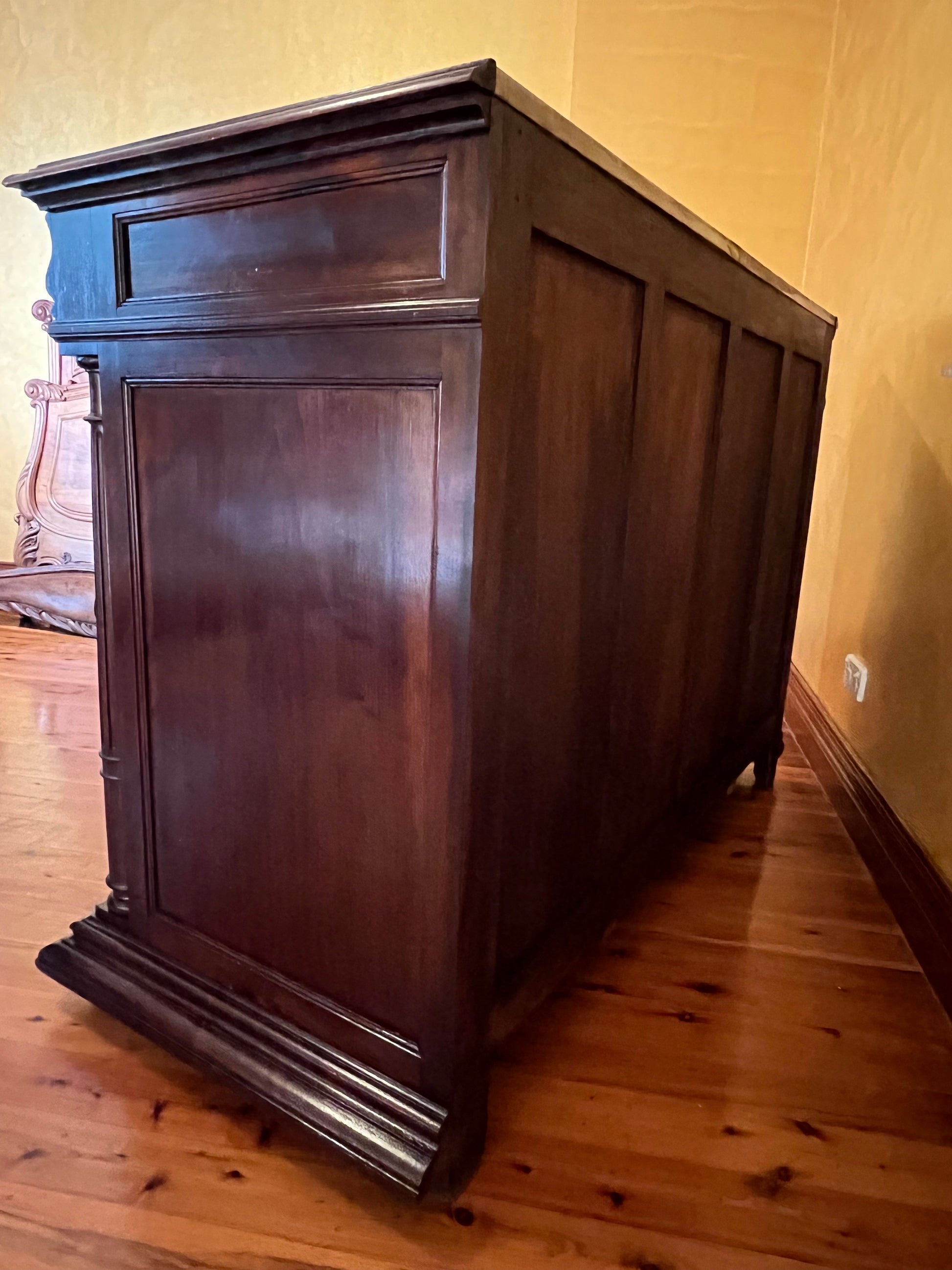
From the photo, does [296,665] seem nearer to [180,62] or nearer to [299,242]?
[299,242]

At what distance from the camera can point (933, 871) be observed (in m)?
1.65

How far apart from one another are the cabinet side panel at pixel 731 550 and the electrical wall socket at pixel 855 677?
40 centimetres

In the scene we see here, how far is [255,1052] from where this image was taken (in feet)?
3.91

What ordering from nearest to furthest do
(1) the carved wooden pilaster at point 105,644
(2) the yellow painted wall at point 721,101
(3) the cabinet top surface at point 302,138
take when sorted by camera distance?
(3) the cabinet top surface at point 302,138 → (1) the carved wooden pilaster at point 105,644 → (2) the yellow painted wall at point 721,101

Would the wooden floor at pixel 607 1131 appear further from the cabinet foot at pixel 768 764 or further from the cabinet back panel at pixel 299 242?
the cabinet back panel at pixel 299 242

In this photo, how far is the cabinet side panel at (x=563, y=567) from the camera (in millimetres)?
1015

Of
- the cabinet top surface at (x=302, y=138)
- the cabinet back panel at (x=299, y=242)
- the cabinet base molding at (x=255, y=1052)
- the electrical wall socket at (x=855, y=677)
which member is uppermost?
the cabinet top surface at (x=302, y=138)

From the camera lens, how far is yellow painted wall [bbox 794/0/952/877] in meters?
1.82

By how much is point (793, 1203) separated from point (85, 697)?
248cm

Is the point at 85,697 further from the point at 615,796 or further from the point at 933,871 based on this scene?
the point at 933,871

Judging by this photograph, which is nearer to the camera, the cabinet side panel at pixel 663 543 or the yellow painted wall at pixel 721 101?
the cabinet side panel at pixel 663 543

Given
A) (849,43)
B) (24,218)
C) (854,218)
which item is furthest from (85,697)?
(849,43)

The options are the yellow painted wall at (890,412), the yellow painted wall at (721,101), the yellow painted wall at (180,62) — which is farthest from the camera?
the yellow painted wall at (180,62)

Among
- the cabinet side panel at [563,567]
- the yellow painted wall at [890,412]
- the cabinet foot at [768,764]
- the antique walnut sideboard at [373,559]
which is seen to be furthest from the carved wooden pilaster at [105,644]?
the cabinet foot at [768,764]
